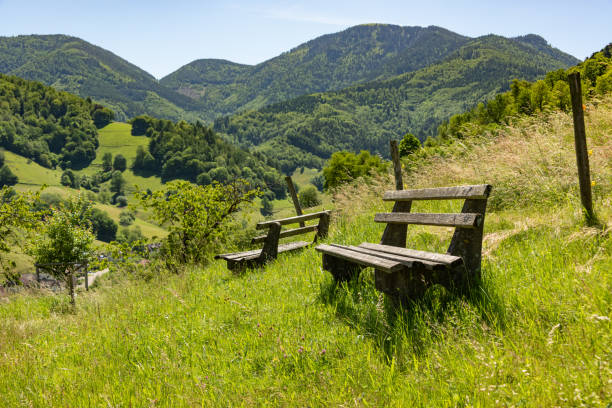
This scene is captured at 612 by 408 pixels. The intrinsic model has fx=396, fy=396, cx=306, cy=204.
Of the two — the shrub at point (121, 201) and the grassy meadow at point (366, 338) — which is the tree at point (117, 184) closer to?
the shrub at point (121, 201)

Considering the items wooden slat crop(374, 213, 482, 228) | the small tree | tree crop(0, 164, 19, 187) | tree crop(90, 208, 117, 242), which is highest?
tree crop(0, 164, 19, 187)

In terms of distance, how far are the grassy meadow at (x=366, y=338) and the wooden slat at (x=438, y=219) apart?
0.51 m

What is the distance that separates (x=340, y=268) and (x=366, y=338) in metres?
1.40

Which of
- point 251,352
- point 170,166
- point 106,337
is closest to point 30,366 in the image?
point 106,337

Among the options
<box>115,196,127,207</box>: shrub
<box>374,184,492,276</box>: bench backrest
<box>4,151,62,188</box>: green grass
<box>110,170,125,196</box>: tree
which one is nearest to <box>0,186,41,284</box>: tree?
<box>374,184,492,276</box>: bench backrest

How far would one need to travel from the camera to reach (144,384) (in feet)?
9.38

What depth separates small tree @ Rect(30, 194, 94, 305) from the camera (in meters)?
12.8

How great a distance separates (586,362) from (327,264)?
258 cm

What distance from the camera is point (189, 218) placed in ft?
32.1

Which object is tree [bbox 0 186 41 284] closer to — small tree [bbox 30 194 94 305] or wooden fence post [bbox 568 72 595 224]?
small tree [bbox 30 194 94 305]

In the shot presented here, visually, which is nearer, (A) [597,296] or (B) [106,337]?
(A) [597,296]

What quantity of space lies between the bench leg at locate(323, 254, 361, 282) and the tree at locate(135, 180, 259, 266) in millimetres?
6081

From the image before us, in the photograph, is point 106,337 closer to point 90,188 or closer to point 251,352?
point 251,352

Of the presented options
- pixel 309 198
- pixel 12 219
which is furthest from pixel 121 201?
pixel 12 219
